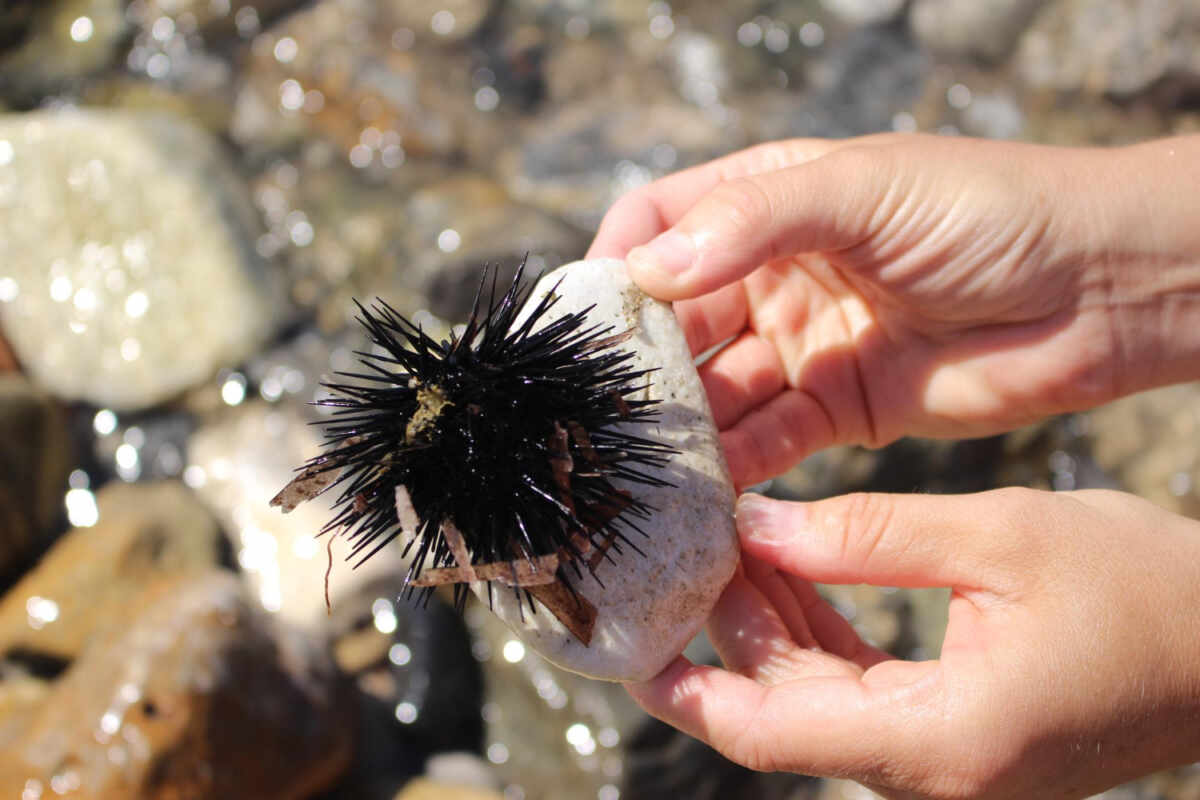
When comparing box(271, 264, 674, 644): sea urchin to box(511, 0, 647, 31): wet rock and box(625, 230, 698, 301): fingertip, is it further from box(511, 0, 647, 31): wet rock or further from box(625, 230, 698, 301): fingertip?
box(511, 0, 647, 31): wet rock

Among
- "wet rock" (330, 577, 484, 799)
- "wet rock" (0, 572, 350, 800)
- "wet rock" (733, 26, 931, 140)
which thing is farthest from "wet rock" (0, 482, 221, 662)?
Result: "wet rock" (733, 26, 931, 140)

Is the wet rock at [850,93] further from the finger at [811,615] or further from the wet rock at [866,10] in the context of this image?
the finger at [811,615]

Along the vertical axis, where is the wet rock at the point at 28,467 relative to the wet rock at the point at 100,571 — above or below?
above

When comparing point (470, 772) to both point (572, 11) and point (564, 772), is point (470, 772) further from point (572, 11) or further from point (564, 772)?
point (572, 11)

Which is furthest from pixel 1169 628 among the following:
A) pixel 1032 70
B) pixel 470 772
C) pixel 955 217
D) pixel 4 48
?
pixel 4 48

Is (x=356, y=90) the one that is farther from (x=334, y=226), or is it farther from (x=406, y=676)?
(x=406, y=676)

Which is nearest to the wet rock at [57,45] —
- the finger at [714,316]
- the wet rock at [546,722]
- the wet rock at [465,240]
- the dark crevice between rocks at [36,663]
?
the wet rock at [465,240]
